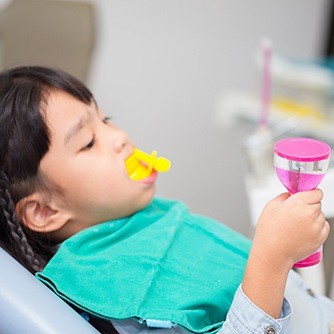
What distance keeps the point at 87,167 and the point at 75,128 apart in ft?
0.18

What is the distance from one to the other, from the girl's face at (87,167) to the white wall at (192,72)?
107 cm

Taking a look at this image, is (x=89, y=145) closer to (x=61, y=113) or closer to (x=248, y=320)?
(x=61, y=113)

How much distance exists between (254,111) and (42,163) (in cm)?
97

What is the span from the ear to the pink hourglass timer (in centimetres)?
33

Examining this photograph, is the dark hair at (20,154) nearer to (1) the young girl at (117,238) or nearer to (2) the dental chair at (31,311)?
(1) the young girl at (117,238)

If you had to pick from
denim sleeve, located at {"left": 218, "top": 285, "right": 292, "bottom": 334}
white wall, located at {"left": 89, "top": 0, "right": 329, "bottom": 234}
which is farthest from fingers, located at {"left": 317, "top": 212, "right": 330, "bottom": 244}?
white wall, located at {"left": 89, "top": 0, "right": 329, "bottom": 234}

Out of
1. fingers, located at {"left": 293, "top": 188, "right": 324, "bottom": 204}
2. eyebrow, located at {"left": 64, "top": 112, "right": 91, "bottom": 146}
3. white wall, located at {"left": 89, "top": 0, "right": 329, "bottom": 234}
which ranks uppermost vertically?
fingers, located at {"left": 293, "top": 188, "right": 324, "bottom": 204}

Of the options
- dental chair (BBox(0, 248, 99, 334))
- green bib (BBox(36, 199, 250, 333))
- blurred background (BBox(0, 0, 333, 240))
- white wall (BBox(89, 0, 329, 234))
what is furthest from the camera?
white wall (BBox(89, 0, 329, 234))

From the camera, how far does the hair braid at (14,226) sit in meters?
0.75

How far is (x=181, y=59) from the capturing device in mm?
2111

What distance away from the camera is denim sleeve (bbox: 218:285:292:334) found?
0.63 m

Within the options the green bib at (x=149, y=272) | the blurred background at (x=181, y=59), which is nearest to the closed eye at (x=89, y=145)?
the green bib at (x=149, y=272)

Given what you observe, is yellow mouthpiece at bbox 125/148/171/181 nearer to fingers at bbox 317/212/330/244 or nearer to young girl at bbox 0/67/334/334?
young girl at bbox 0/67/334/334

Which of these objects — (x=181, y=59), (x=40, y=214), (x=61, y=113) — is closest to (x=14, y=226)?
(x=40, y=214)
